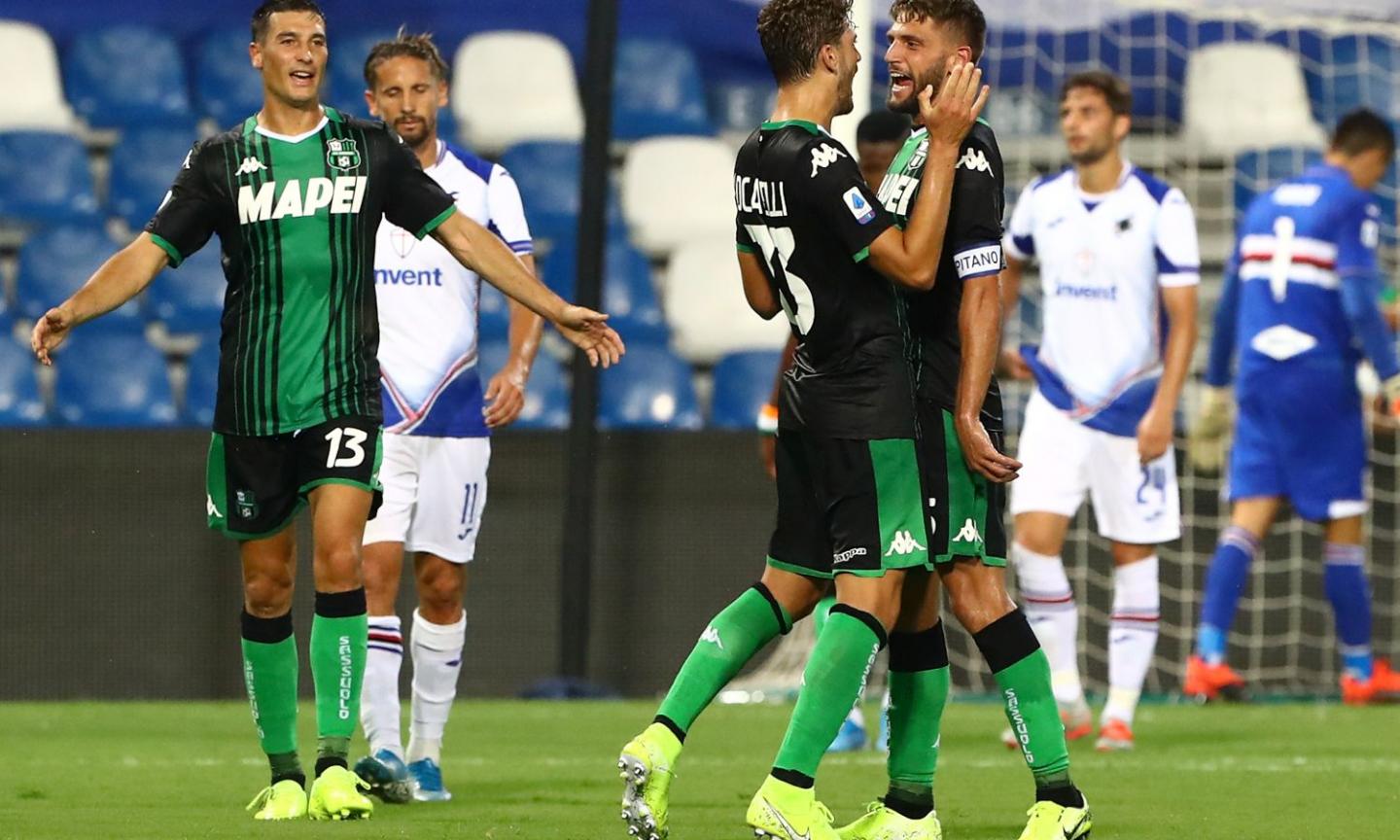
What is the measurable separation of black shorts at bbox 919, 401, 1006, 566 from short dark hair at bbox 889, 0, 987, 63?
0.82 meters

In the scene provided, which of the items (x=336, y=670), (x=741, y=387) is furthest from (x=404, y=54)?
(x=741, y=387)

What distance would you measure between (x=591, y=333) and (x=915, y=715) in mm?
1085

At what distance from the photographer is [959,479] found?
4660 millimetres

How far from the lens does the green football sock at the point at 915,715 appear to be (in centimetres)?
478

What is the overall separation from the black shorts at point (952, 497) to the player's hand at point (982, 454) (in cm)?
4

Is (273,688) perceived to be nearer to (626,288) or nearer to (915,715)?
(915,715)

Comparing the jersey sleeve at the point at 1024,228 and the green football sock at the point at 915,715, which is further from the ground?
the jersey sleeve at the point at 1024,228

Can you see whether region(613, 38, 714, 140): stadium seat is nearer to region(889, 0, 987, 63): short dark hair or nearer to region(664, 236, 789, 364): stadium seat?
region(664, 236, 789, 364): stadium seat

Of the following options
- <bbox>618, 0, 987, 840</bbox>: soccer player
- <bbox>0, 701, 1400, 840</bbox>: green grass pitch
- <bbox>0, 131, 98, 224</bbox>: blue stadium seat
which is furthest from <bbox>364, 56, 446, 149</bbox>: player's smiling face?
<bbox>0, 131, 98, 224</bbox>: blue stadium seat

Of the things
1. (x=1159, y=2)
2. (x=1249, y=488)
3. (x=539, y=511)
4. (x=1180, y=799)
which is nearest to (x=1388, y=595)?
(x=1249, y=488)

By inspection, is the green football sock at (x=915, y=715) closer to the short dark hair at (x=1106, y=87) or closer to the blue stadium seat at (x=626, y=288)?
the short dark hair at (x=1106, y=87)

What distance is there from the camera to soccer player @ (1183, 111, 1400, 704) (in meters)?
9.40

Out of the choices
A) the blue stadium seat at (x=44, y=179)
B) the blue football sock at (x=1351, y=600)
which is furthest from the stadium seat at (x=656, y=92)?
the blue football sock at (x=1351, y=600)

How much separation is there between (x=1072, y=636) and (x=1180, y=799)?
1829 mm
